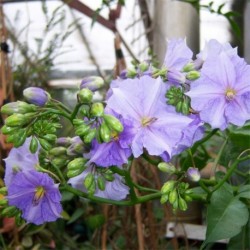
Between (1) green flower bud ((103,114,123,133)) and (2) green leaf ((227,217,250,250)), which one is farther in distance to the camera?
(2) green leaf ((227,217,250,250))

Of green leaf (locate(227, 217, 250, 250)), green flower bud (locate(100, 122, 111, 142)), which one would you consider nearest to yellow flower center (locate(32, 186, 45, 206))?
green flower bud (locate(100, 122, 111, 142))

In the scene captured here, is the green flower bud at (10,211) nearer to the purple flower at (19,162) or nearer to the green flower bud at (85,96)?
the purple flower at (19,162)

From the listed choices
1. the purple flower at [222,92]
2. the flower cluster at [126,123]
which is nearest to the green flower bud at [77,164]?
the flower cluster at [126,123]

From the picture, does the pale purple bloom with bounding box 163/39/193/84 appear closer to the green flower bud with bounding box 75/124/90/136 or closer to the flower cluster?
the flower cluster

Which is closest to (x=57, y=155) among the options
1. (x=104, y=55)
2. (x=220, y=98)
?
(x=220, y=98)

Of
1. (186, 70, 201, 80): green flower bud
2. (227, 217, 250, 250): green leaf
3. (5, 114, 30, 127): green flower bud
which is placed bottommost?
(227, 217, 250, 250): green leaf

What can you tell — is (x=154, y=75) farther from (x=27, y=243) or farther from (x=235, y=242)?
(x=27, y=243)

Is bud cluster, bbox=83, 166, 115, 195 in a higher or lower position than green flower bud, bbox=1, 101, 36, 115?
lower
